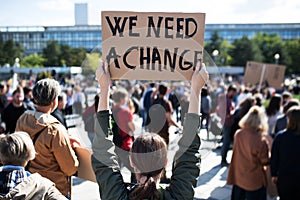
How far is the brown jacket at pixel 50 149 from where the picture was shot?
267 centimetres

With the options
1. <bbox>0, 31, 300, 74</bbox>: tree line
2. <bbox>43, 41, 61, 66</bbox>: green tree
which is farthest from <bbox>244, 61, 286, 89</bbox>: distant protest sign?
<bbox>43, 41, 61, 66</bbox>: green tree

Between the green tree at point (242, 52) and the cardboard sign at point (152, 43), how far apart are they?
7574 cm

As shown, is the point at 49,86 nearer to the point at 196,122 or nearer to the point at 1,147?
the point at 1,147

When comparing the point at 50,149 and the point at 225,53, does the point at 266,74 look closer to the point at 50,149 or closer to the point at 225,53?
the point at 50,149

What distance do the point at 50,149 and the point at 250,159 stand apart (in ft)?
7.85

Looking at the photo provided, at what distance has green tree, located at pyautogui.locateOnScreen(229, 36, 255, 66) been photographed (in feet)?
247

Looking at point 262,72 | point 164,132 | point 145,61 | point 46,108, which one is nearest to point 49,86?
point 46,108

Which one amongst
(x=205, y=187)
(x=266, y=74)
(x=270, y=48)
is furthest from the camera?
(x=270, y=48)

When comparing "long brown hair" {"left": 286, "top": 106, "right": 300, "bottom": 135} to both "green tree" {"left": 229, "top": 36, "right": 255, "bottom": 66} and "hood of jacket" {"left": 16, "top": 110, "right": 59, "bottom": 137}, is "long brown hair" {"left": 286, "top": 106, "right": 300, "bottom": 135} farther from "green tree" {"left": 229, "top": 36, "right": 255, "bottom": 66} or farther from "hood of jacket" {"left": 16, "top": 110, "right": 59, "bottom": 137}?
"green tree" {"left": 229, "top": 36, "right": 255, "bottom": 66}

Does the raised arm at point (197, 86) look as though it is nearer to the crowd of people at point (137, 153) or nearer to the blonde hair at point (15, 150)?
the crowd of people at point (137, 153)

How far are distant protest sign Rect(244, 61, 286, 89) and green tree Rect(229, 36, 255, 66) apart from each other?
203ft

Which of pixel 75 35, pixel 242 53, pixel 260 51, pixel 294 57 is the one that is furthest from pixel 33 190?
pixel 75 35

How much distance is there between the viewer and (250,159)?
418 centimetres

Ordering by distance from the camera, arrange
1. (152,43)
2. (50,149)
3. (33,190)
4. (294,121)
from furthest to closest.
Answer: (294,121)
(50,149)
(152,43)
(33,190)
